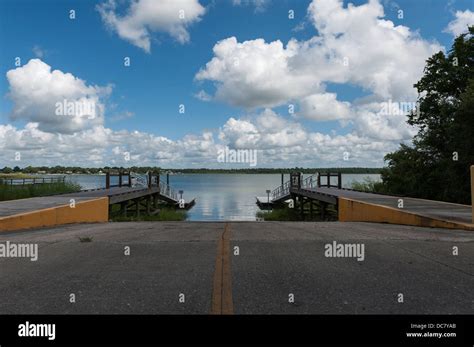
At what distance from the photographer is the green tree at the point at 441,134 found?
21891 millimetres

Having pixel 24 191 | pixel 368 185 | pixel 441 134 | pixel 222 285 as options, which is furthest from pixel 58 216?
pixel 368 185

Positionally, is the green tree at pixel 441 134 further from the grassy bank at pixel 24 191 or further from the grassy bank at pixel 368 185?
the grassy bank at pixel 24 191

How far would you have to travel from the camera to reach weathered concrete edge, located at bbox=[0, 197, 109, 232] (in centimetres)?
995

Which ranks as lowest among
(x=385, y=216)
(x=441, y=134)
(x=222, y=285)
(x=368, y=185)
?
(x=368, y=185)

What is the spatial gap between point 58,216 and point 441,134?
78.8 ft

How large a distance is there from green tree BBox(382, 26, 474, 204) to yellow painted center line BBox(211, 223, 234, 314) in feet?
64.3

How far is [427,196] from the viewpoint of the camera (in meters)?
25.8

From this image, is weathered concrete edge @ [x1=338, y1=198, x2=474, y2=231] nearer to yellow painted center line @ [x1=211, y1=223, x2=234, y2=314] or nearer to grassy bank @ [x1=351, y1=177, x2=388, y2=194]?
yellow painted center line @ [x1=211, y1=223, x2=234, y2=314]

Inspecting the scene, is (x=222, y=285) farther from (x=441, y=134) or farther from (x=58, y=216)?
(x=441, y=134)

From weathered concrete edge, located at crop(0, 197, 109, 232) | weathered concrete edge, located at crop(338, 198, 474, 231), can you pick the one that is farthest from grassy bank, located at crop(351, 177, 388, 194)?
weathered concrete edge, located at crop(0, 197, 109, 232)

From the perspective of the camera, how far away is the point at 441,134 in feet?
81.3

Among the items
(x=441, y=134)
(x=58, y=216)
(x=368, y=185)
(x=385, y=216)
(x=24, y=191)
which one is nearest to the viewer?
(x=58, y=216)
